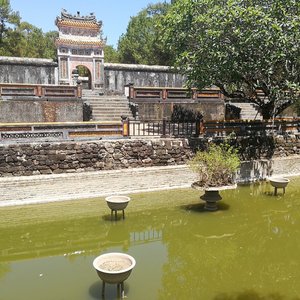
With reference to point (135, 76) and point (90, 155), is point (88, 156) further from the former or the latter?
point (135, 76)

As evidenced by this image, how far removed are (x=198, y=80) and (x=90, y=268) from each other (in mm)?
7738

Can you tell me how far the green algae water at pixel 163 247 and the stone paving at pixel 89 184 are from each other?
17.3 inches

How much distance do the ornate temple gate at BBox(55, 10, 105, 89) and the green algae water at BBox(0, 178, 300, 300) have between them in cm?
1207

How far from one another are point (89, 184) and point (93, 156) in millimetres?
947

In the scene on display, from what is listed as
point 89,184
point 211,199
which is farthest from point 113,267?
point 89,184

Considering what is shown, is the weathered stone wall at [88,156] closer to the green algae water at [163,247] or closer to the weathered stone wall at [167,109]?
the green algae water at [163,247]

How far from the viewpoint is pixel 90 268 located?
22.2 ft

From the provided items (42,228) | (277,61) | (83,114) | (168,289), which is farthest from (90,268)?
(83,114)

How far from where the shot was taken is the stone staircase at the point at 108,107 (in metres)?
16.5

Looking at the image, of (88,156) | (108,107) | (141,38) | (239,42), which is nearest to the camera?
(239,42)

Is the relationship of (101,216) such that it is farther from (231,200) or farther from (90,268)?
(231,200)

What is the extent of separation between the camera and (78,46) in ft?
67.9

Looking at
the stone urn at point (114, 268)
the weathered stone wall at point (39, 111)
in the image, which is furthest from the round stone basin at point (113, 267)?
the weathered stone wall at point (39, 111)

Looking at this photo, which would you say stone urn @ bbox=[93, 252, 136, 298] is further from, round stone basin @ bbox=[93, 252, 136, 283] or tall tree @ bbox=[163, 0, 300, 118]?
tall tree @ bbox=[163, 0, 300, 118]
